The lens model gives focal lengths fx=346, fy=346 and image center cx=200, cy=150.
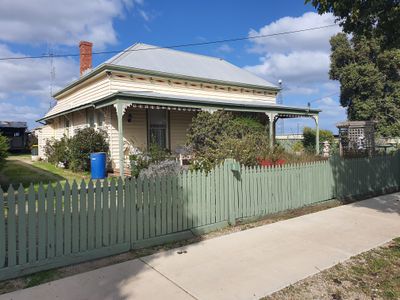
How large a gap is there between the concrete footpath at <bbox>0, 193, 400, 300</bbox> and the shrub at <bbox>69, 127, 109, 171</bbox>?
32.9 ft

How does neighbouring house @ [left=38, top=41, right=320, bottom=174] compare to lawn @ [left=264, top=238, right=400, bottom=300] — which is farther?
neighbouring house @ [left=38, top=41, right=320, bottom=174]

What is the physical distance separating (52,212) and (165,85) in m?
13.5

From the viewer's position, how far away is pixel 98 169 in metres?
13.4

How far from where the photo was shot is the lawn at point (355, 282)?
4.02 m

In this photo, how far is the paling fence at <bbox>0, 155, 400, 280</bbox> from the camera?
455 cm

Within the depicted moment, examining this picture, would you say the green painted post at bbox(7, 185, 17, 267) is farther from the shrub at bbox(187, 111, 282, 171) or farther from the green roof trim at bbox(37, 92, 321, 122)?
the green roof trim at bbox(37, 92, 321, 122)

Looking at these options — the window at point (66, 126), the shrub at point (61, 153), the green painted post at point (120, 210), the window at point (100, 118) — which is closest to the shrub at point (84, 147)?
the window at point (100, 118)

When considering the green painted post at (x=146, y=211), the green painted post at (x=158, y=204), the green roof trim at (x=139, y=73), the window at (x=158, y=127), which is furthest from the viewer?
the window at (x=158, y=127)

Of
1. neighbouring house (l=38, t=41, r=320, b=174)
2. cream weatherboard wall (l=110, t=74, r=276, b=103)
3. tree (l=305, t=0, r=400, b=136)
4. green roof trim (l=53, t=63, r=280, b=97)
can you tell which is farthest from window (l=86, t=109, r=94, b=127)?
tree (l=305, t=0, r=400, b=136)

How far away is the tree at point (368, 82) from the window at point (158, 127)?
22.0m

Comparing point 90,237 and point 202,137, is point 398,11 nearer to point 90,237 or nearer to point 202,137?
point 90,237

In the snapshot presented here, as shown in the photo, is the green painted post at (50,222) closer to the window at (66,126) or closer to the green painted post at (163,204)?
the green painted post at (163,204)

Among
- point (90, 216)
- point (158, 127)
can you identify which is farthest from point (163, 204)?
point (158, 127)

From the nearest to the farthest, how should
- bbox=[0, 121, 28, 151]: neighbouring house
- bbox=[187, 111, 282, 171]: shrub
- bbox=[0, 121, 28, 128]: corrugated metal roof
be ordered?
bbox=[187, 111, 282, 171]: shrub → bbox=[0, 121, 28, 128]: corrugated metal roof → bbox=[0, 121, 28, 151]: neighbouring house
